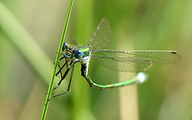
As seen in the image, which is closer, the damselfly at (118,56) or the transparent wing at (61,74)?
the transparent wing at (61,74)

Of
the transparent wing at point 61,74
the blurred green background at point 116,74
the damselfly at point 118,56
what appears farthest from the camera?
the blurred green background at point 116,74

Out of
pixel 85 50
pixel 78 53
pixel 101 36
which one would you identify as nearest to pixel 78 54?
pixel 78 53

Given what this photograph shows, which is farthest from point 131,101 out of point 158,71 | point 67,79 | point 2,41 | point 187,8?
point 2,41

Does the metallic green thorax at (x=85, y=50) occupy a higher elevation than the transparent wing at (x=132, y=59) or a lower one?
higher

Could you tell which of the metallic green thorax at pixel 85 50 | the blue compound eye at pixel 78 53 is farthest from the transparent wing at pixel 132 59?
the blue compound eye at pixel 78 53

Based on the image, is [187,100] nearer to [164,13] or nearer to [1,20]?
[164,13]

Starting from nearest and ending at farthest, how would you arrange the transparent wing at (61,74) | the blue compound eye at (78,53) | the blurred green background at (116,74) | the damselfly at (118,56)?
the transparent wing at (61,74) → the blue compound eye at (78,53) → the damselfly at (118,56) → the blurred green background at (116,74)

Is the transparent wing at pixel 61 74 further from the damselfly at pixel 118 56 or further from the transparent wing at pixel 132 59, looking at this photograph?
the transparent wing at pixel 132 59
